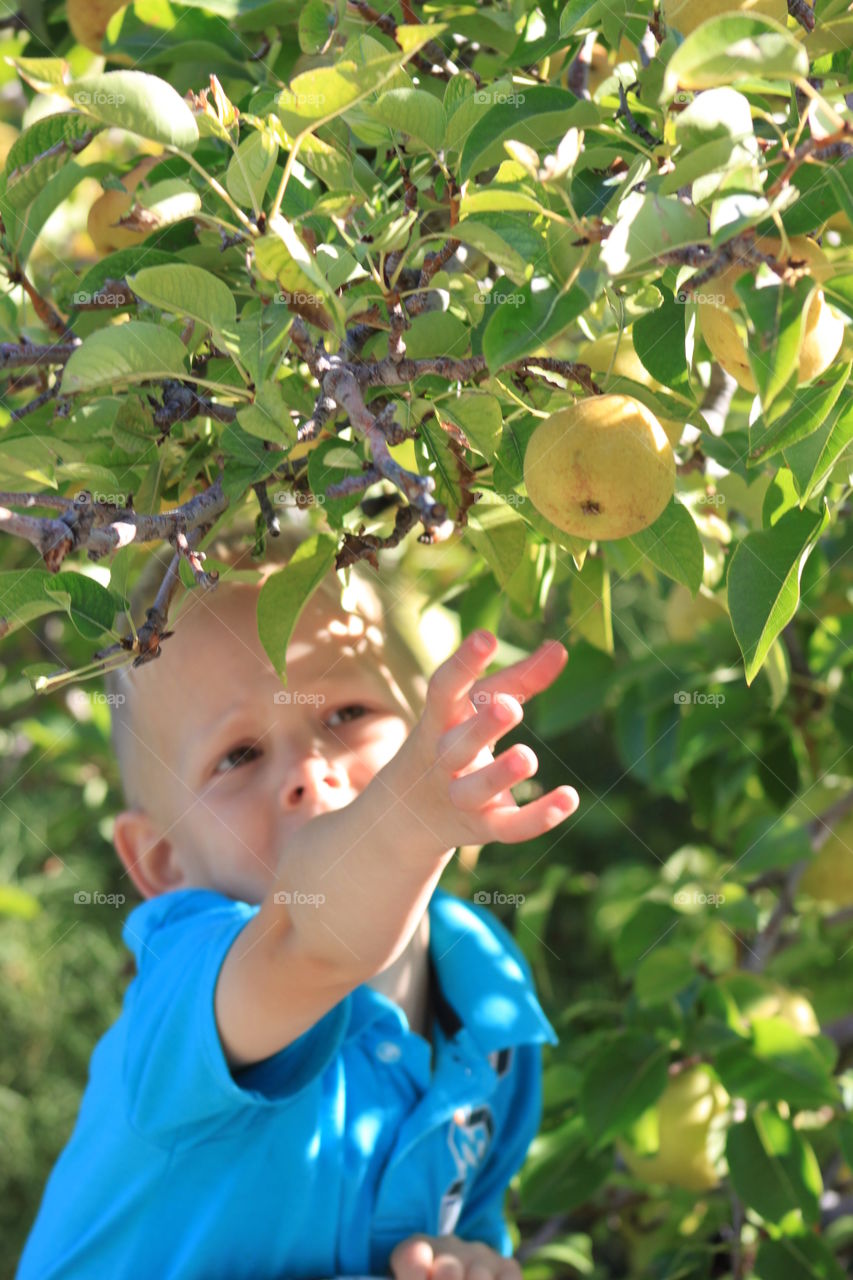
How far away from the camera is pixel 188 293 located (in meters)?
0.67

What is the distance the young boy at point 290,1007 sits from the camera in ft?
2.79

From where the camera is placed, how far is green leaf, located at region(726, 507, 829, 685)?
68cm

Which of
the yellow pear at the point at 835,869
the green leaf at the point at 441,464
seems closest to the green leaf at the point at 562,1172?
the yellow pear at the point at 835,869

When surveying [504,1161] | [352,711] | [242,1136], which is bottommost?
[504,1161]

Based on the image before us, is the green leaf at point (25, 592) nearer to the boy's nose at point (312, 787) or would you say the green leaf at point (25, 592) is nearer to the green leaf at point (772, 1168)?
the boy's nose at point (312, 787)

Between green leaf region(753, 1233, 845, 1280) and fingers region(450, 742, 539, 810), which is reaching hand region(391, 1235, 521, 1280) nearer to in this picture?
green leaf region(753, 1233, 845, 1280)

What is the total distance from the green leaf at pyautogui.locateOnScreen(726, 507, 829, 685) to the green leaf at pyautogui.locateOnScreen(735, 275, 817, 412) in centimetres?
14

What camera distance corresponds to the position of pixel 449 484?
2.52 ft

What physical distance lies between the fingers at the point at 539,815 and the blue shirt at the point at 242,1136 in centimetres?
32


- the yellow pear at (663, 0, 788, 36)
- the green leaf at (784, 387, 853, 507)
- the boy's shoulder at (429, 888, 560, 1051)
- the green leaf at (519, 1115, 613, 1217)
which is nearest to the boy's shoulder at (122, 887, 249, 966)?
the boy's shoulder at (429, 888, 560, 1051)

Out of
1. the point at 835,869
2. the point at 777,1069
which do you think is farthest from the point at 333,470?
the point at 835,869

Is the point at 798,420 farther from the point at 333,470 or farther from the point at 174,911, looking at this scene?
the point at 174,911

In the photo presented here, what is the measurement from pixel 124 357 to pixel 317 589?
18.2 inches

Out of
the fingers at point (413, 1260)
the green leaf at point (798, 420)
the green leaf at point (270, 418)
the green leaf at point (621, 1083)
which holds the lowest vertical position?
the green leaf at point (621, 1083)
